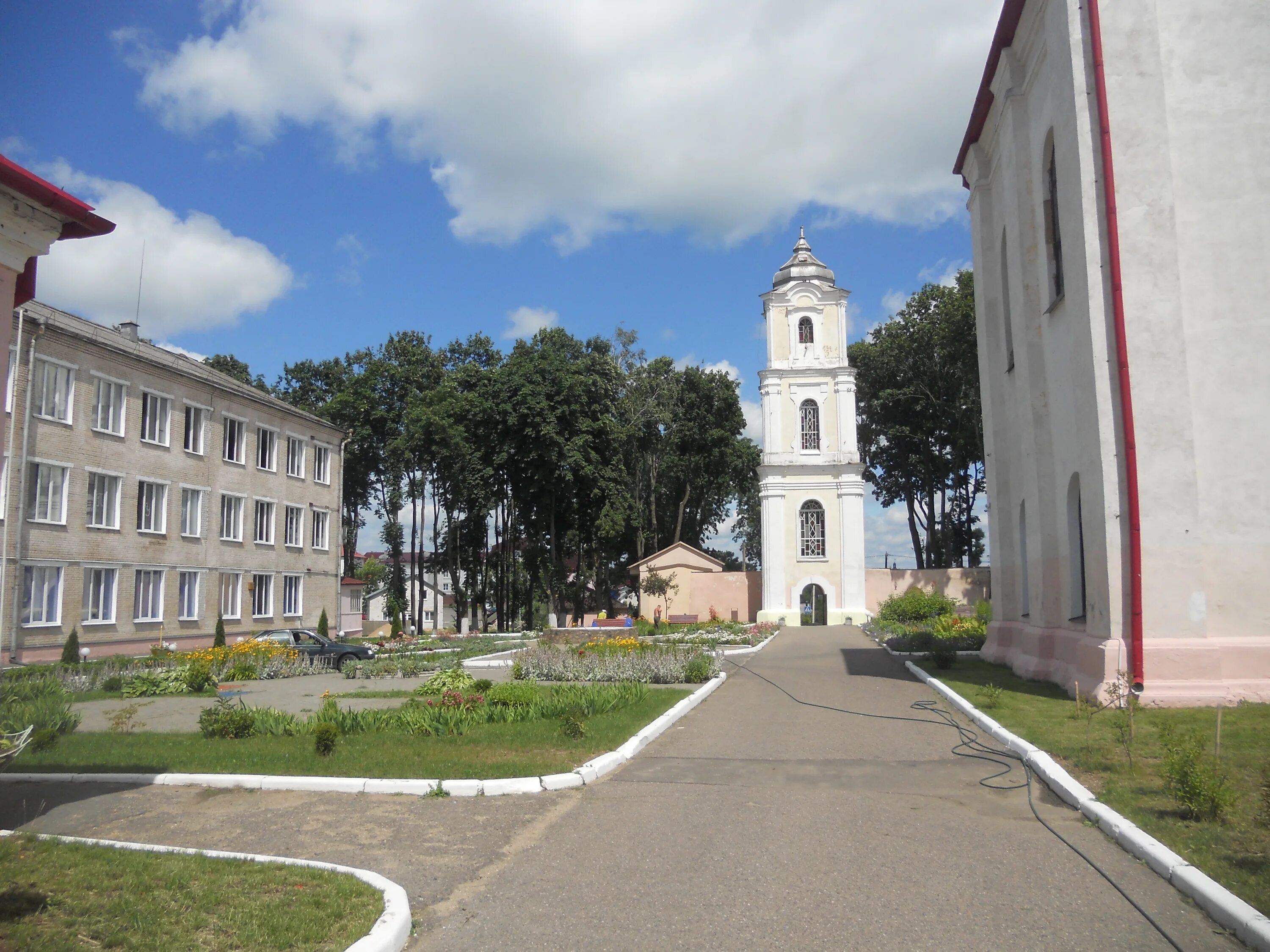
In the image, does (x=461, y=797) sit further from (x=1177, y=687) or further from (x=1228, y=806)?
(x=1177, y=687)

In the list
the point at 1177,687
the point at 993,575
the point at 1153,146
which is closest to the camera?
the point at 1177,687

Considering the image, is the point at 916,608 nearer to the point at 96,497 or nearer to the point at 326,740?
the point at 96,497

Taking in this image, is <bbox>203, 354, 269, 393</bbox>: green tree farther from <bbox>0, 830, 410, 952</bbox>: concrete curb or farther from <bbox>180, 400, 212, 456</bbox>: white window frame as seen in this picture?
<bbox>0, 830, 410, 952</bbox>: concrete curb

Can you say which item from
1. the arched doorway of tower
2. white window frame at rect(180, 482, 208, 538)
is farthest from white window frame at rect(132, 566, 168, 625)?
the arched doorway of tower

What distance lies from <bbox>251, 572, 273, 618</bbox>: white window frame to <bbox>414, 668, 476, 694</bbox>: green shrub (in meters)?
20.9

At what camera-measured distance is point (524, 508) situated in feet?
159

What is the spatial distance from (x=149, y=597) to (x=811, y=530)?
1083 inches

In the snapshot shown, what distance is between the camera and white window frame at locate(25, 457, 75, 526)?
954 inches

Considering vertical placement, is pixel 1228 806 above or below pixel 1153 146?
below

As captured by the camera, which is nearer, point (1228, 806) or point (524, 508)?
point (1228, 806)

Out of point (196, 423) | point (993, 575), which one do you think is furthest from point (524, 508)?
point (993, 575)

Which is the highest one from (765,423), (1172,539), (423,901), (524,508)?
(765,423)

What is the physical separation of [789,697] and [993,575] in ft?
24.0

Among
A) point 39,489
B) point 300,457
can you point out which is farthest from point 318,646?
point 300,457
